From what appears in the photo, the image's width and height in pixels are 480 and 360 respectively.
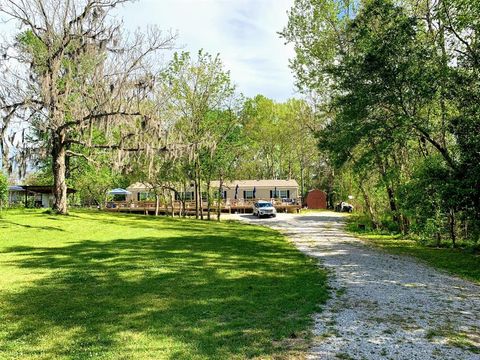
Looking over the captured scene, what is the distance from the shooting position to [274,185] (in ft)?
157

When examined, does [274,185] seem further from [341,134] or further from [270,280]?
[270,280]

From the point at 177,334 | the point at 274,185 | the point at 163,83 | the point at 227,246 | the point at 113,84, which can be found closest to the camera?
the point at 177,334

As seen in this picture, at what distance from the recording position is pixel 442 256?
13172 mm

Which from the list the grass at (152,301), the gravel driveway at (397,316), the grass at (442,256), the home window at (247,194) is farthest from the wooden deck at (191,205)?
the gravel driveway at (397,316)

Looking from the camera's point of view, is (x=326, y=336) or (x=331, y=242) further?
(x=331, y=242)

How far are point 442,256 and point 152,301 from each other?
35.0 feet

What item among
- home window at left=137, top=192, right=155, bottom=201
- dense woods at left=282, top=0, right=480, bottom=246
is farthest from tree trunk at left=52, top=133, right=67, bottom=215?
home window at left=137, top=192, right=155, bottom=201

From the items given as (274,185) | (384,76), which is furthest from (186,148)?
(274,185)

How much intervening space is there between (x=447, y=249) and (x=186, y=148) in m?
13.0

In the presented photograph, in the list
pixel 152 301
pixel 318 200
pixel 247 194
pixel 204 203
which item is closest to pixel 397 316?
pixel 152 301

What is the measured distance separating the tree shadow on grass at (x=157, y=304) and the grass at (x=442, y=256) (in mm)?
3969

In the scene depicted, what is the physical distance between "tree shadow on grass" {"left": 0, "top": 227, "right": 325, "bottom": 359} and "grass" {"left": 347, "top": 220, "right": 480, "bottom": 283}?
13.0ft

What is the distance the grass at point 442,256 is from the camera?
1049cm

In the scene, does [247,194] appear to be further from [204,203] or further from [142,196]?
[142,196]
